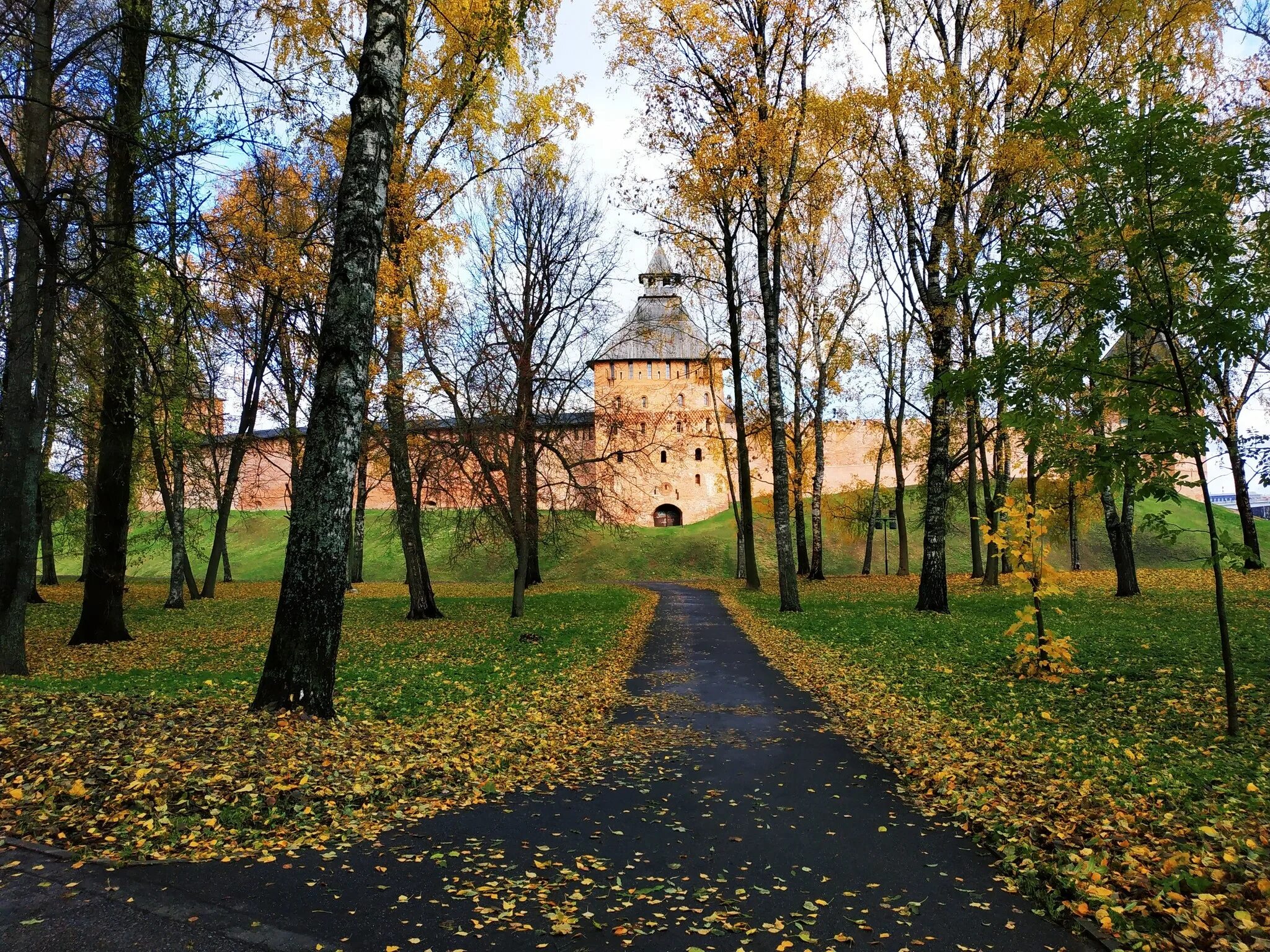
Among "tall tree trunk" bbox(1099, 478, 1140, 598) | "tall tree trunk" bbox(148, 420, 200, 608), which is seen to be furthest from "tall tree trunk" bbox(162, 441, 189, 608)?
"tall tree trunk" bbox(1099, 478, 1140, 598)

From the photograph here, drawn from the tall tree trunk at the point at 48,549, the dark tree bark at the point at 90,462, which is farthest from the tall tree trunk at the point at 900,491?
the tall tree trunk at the point at 48,549

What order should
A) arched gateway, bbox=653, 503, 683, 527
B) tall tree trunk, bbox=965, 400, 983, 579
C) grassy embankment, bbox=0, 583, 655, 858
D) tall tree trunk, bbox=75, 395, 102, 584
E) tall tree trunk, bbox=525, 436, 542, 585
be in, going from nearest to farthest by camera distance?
grassy embankment, bbox=0, 583, 655, 858 < tall tree trunk, bbox=75, 395, 102, 584 < tall tree trunk, bbox=525, 436, 542, 585 < tall tree trunk, bbox=965, 400, 983, 579 < arched gateway, bbox=653, 503, 683, 527

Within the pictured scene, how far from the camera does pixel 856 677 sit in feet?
30.8

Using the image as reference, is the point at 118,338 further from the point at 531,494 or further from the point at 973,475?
the point at 973,475

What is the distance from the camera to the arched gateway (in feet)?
173

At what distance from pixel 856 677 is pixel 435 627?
31.3ft

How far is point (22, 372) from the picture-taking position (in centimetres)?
805

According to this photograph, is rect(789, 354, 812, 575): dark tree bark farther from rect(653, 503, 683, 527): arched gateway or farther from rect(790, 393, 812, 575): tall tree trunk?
rect(653, 503, 683, 527): arched gateway

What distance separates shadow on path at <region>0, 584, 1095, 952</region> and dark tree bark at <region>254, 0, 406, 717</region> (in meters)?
2.19

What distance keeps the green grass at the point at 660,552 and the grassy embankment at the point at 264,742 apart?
80.9 feet

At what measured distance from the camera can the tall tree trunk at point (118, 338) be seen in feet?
24.3

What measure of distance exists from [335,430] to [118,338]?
424 cm

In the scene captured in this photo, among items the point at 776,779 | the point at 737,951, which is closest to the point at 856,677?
the point at 776,779

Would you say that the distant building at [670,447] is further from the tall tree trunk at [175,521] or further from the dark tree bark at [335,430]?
the dark tree bark at [335,430]
